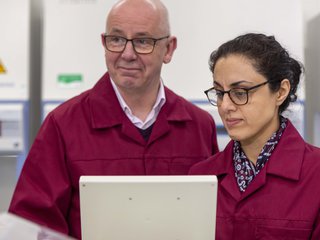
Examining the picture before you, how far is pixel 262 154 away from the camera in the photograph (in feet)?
4.01

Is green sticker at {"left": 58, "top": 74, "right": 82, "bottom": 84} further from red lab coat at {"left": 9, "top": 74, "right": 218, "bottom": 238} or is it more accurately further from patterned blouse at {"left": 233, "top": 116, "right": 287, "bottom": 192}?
patterned blouse at {"left": 233, "top": 116, "right": 287, "bottom": 192}

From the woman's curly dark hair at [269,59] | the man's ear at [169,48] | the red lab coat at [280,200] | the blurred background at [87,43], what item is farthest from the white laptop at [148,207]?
the blurred background at [87,43]

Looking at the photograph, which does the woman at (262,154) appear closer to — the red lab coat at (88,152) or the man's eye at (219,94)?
the man's eye at (219,94)

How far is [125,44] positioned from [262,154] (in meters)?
0.56

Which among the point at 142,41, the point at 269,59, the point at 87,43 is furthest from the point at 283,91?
the point at 87,43

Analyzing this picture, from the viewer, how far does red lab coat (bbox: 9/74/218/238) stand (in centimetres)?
139

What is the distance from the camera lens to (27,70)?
227 cm

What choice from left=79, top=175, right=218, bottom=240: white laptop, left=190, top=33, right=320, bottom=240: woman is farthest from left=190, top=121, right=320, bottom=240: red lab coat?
left=79, top=175, right=218, bottom=240: white laptop

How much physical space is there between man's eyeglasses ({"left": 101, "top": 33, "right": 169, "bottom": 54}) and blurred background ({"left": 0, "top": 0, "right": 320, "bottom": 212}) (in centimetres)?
81

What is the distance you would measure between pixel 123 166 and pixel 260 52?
1.86 feet

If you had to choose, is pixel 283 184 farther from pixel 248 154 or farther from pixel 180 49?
pixel 180 49

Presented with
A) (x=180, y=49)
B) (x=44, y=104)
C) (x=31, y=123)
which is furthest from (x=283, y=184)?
(x=31, y=123)

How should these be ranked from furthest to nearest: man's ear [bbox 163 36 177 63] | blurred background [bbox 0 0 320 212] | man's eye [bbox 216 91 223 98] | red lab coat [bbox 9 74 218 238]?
blurred background [bbox 0 0 320 212] → man's ear [bbox 163 36 177 63] → red lab coat [bbox 9 74 218 238] → man's eye [bbox 216 91 223 98]

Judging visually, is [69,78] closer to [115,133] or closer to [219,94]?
[115,133]
